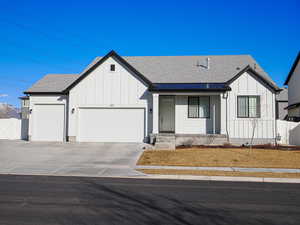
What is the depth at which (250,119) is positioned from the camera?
665 inches

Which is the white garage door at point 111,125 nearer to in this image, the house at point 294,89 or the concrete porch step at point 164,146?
the concrete porch step at point 164,146

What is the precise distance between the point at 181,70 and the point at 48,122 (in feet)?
39.5

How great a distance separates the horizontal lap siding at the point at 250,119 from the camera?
16766 mm

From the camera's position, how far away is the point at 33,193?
6742mm

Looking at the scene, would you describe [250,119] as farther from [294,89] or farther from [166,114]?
[294,89]

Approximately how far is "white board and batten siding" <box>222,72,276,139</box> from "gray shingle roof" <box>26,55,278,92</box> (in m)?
1.79

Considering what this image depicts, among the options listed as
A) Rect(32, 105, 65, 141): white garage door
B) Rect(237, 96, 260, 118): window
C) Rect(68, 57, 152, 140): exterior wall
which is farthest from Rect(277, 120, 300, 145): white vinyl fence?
Rect(32, 105, 65, 141): white garage door

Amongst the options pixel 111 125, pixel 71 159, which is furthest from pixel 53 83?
pixel 71 159

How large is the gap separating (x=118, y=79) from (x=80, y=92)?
3.14m

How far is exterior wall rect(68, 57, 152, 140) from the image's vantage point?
17609mm

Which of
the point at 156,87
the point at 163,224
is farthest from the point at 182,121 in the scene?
the point at 163,224

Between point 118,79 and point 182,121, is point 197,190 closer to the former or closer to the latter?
point 182,121

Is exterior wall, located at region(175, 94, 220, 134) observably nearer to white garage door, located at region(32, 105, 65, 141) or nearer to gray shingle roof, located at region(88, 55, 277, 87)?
gray shingle roof, located at region(88, 55, 277, 87)

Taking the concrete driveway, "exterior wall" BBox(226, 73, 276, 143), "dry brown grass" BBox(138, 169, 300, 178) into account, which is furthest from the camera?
"exterior wall" BBox(226, 73, 276, 143)
